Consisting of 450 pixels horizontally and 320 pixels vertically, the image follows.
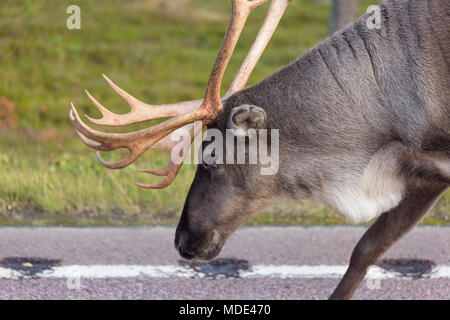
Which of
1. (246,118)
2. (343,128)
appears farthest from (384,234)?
(246,118)

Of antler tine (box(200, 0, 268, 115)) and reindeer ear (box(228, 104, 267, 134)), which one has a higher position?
antler tine (box(200, 0, 268, 115))

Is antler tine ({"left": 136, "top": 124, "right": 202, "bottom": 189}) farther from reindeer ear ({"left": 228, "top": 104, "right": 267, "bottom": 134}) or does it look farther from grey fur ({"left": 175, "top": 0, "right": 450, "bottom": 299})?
reindeer ear ({"left": 228, "top": 104, "right": 267, "bottom": 134})

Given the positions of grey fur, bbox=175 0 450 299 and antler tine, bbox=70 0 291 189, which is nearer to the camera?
grey fur, bbox=175 0 450 299

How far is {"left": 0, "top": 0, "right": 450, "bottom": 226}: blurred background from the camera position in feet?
16.0

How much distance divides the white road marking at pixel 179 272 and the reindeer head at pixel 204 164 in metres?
0.47

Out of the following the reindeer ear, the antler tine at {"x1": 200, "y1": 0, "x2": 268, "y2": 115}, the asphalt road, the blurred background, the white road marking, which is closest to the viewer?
the reindeer ear

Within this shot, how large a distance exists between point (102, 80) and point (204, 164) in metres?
7.07

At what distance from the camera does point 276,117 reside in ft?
11.1

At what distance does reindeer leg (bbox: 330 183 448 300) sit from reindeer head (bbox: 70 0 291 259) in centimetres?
58

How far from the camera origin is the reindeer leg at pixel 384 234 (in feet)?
11.8

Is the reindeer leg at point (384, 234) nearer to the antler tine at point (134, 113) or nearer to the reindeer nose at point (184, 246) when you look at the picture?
the reindeer nose at point (184, 246)

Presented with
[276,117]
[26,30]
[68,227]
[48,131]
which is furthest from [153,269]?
[26,30]

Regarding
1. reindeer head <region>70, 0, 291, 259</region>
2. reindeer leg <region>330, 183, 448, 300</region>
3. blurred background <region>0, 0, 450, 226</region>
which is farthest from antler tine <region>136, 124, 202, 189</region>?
reindeer leg <region>330, 183, 448, 300</region>

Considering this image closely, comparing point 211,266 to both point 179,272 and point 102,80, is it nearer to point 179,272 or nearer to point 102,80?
point 179,272
